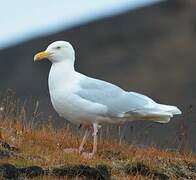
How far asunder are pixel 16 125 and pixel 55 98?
118 centimetres

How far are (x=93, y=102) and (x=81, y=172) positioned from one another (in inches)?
89.9

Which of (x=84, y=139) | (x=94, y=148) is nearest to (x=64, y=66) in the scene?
(x=84, y=139)

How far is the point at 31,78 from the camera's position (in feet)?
163

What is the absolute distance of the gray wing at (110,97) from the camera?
1415 centimetres

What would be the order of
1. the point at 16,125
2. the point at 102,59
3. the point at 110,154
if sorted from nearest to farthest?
the point at 110,154, the point at 16,125, the point at 102,59

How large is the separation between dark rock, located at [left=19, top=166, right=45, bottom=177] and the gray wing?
240 centimetres

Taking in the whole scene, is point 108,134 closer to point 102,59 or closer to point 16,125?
point 16,125

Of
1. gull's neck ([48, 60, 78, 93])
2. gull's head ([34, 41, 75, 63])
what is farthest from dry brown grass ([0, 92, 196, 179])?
gull's head ([34, 41, 75, 63])

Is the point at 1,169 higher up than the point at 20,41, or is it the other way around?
the point at 20,41

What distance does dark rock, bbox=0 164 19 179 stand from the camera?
11.6 m

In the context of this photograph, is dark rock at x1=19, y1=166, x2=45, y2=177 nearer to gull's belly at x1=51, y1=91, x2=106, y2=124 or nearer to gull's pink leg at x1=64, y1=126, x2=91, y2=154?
gull's pink leg at x1=64, y1=126, x2=91, y2=154

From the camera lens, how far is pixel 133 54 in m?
52.2

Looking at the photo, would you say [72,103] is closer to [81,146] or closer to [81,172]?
[81,146]

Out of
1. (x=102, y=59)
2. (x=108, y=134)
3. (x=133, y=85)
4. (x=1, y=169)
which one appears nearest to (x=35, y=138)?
(x=108, y=134)
